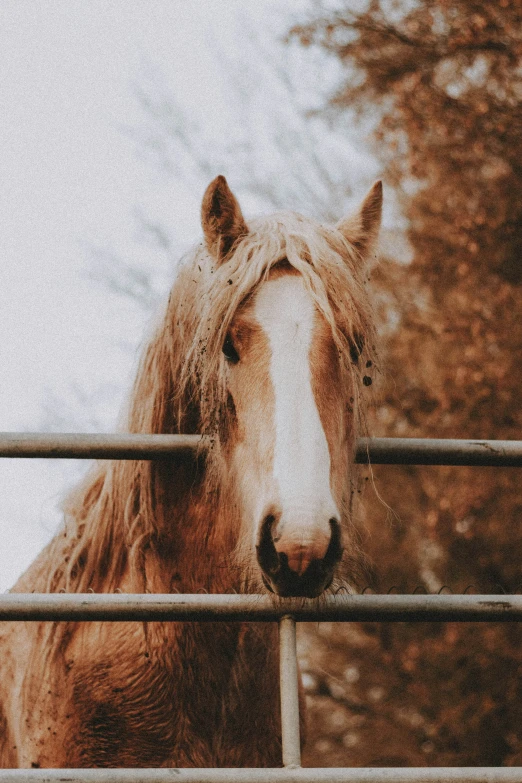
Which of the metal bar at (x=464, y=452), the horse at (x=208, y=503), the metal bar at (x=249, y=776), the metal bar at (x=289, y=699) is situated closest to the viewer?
the metal bar at (x=249, y=776)

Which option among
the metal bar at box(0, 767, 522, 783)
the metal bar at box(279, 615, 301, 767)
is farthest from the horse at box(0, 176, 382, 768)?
the metal bar at box(0, 767, 522, 783)

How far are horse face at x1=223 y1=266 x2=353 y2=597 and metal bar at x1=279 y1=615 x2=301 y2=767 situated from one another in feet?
0.32

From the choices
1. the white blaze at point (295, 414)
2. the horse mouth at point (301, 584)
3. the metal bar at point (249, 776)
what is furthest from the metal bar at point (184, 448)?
the metal bar at point (249, 776)

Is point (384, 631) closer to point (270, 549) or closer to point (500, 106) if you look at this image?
point (500, 106)

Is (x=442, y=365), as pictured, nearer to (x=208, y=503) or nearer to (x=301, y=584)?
(x=208, y=503)

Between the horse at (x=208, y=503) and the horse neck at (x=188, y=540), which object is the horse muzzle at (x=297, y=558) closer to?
the horse at (x=208, y=503)

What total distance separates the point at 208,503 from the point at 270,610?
76cm

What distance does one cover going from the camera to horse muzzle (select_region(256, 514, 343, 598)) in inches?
75.4

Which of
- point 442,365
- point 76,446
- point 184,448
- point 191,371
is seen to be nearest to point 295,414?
point 184,448

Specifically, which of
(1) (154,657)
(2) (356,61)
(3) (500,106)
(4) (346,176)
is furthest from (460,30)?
(1) (154,657)

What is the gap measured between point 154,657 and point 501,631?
8.30m

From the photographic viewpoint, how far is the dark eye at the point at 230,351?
249 centimetres

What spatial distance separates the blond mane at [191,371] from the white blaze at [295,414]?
2.5 inches

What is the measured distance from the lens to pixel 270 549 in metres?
2.01
